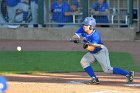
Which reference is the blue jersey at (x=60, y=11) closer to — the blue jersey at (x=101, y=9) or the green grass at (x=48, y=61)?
the blue jersey at (x=101, y=9)

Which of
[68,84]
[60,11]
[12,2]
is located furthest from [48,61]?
[12,2]

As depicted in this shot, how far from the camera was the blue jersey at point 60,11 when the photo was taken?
2178cm

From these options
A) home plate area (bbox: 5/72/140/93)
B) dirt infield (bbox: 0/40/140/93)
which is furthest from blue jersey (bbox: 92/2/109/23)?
home plate area (bbox: 5/72/140/93)

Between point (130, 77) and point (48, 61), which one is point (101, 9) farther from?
point (130, 77)

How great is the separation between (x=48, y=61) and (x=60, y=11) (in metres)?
6.86

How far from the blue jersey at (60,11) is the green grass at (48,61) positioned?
15.5 ft

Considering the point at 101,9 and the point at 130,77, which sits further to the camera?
the point at 101,9

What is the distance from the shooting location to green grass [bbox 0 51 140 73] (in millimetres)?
13719

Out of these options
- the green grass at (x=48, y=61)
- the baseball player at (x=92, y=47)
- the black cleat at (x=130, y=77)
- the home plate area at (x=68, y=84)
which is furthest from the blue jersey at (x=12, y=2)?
the black cleat at (x=130, y=77)

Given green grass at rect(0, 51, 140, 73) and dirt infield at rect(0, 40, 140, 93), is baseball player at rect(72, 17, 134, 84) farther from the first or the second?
green grass at rect(0, 51, 140, 73)

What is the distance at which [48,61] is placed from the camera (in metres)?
15.3

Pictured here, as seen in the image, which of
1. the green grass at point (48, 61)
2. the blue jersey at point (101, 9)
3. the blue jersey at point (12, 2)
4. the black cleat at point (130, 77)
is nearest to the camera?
the black cleat at point (130, 77)

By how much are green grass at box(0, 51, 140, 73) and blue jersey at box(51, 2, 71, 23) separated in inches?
186

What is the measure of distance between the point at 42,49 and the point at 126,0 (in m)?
5.46
